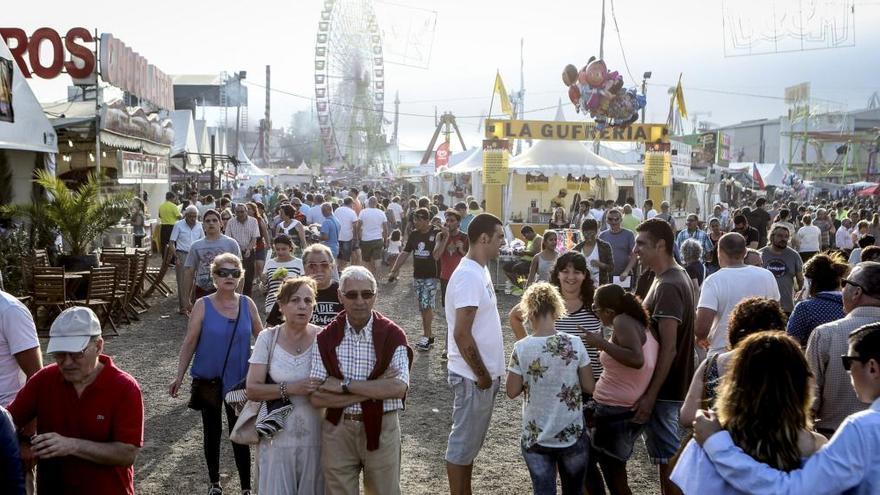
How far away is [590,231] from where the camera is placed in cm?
1004

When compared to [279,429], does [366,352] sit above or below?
above

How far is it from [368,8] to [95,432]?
47813mm

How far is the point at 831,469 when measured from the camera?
8.13 ft

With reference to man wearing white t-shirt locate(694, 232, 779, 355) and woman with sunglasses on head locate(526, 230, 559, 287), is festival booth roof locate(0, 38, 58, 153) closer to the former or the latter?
woman with sunglasses on head locate(526, 230, 559, 287)

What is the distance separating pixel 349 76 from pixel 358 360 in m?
46.8

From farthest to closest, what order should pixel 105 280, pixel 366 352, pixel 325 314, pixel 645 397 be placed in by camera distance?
pixel 105 280
pixel 325 314
pixel 645 397
pixel 366 352

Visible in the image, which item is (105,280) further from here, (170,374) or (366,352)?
(366,352)

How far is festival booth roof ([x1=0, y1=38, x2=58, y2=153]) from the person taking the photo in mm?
14227

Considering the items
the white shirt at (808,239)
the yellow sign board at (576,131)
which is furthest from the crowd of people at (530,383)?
the yellow sign board at (576,131)

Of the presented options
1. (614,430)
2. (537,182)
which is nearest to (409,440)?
(614,430)

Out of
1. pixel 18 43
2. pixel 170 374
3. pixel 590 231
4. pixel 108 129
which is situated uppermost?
pixel 18 43

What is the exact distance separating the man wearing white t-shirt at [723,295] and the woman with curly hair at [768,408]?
2951 millimetres

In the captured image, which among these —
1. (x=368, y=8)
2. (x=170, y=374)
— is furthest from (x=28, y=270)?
(x=368, y=8)

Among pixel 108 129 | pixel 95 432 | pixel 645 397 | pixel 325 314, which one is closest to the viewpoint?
pixel 95 432
